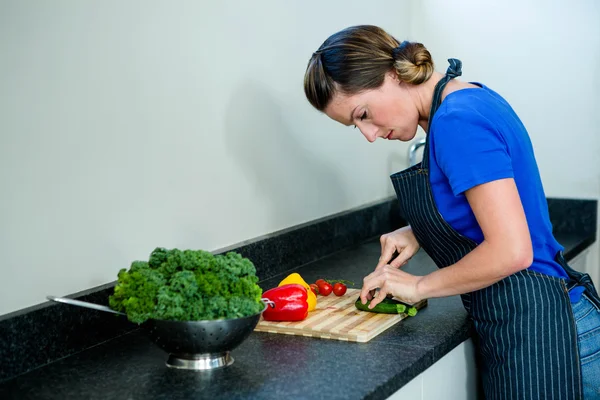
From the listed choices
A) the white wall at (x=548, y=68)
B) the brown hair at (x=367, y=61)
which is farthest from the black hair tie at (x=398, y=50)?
the white wall at (x=548, y=68)

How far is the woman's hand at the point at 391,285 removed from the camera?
1.84 metres

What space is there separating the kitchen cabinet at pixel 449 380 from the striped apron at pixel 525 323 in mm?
106

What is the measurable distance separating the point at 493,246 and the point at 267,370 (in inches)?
19.4

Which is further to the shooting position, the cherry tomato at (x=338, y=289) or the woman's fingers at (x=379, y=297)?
the cherry tomato at (x=338, y=289)

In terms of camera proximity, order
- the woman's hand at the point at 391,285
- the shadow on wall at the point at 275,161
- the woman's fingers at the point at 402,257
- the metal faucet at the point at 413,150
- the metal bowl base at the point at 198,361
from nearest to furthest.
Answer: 1. the metal bowl base at the point at 198,361
2. the woman's hand at the point at 391,285
3. the woman's fingers at the point at 402,257
4. the shadow on wall at the point at 275,161
5. the metal faucet at the point at 413,150

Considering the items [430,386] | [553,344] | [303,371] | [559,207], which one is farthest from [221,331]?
[559,207]

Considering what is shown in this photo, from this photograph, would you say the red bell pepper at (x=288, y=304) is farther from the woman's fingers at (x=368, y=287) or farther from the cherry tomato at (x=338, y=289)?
the cherry tomato at (x=338, y=289)

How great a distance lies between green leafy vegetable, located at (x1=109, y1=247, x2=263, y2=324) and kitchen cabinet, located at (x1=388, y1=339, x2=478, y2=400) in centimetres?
35

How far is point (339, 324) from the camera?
6.09ft

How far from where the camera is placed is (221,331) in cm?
153

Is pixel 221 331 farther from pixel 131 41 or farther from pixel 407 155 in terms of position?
pixel 407 155

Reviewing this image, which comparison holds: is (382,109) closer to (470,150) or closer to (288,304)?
(470,150)

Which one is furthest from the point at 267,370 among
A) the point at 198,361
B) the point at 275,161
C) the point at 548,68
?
the point at 548,68

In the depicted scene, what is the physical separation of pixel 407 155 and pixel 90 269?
5.09 ft
